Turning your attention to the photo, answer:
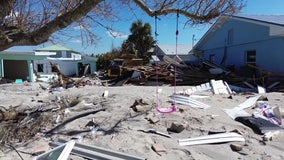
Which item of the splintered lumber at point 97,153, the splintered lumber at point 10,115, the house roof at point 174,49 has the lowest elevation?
the splintered lumber at point 10,115

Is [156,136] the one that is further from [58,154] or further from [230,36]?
[230,36]

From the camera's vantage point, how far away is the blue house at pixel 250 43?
15375 millimetres

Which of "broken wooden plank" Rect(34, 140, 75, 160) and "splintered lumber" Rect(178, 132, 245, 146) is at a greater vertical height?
"broken wooden plank" Rect(34, 140, 75, 160)

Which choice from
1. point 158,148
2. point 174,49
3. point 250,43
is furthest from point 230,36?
point 174,49

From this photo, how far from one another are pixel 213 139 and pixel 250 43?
14745 millimetres

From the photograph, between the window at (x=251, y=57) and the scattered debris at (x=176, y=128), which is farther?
the window at (x=251, y=57)

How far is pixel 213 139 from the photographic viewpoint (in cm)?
532

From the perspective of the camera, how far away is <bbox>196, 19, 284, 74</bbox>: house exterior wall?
1568 centimetres

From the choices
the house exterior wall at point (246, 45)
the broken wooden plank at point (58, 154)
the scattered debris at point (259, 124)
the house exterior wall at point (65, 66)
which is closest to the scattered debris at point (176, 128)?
the scattered debris at point (259, 124)

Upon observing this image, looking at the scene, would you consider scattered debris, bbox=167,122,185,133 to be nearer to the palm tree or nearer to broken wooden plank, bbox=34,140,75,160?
broken wooden plank, bbox=34,140,75,160

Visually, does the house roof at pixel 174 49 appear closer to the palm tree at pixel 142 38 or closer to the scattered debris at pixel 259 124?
the palm tree at pixel 142 38

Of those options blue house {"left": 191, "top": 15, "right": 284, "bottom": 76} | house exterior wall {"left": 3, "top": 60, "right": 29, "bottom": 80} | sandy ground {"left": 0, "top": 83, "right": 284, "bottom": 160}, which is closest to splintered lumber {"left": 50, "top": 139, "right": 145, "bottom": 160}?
sandy ground {"left": 0, "top": 83, "right": 284, "bottom": 160}

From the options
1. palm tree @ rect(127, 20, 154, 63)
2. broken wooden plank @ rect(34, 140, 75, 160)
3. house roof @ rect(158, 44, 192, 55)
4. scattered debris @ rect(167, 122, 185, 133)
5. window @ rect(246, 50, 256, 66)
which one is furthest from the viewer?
house roof @ rect(158, 44, 192, 55)

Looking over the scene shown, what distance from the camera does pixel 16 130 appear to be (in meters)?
6.04
